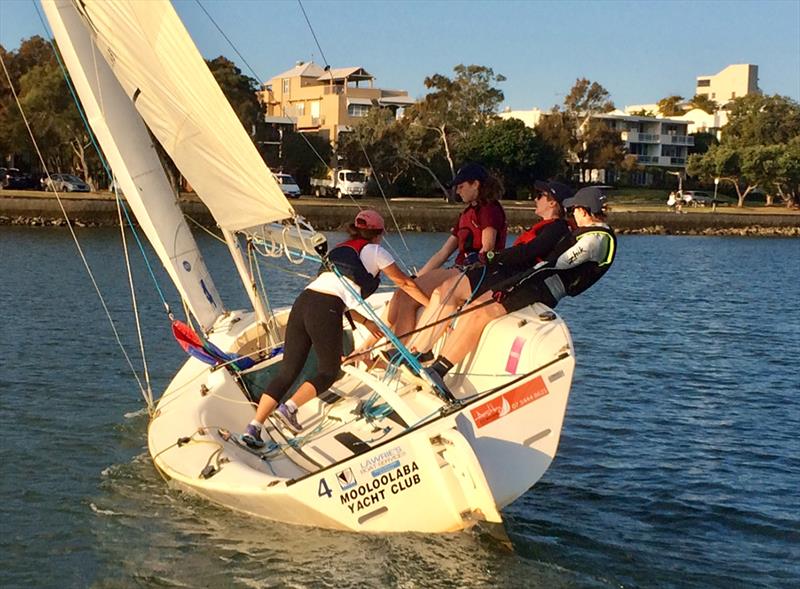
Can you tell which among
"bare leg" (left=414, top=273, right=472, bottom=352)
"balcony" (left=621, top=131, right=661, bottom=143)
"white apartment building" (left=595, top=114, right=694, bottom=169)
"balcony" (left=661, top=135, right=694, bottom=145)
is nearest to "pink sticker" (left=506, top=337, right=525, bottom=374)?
"bare leg" (left=414, top=273, right=472, bottom=352)

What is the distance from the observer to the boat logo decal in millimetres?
7395

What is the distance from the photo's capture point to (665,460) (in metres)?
11.1

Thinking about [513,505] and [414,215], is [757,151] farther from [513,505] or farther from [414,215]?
[513,505]

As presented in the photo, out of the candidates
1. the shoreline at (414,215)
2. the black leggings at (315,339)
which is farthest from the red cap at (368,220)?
the shoreline at (414,215)

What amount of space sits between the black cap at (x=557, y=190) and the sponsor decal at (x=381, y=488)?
2.83m

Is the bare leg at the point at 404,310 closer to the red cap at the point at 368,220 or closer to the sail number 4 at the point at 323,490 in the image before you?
the red cap at the point at 368,220

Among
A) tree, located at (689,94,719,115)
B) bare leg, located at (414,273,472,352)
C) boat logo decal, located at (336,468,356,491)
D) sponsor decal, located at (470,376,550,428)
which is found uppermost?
tree, located at (689,94,719,115)

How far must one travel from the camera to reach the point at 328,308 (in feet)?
27.1

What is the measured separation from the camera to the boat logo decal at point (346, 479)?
7395 mm

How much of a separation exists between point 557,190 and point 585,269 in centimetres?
83

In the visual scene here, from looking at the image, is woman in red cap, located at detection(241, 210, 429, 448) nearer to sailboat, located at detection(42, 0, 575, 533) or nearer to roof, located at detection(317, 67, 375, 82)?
sailboat, located at detection(42, 0, 575, 533)

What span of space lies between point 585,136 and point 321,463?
78362 millimetres

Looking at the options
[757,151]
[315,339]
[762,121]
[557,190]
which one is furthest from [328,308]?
[762,121]

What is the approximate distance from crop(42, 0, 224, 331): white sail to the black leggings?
2.82 metres
